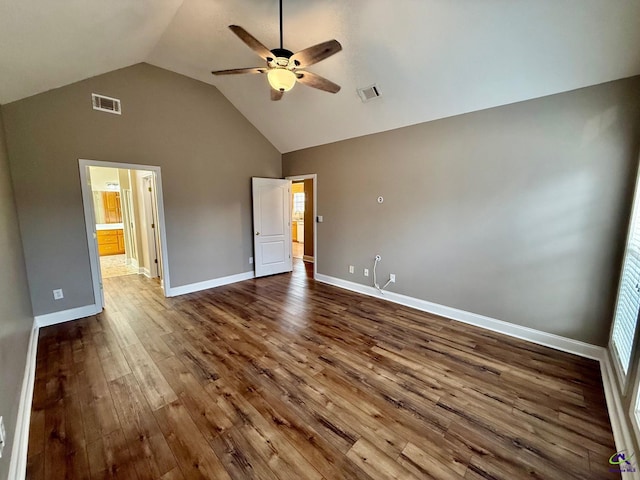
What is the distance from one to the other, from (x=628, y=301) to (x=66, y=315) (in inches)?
234

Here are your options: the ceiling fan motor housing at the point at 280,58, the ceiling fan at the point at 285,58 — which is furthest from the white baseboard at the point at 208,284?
the ceiling fan motor housing at the point at 280,58

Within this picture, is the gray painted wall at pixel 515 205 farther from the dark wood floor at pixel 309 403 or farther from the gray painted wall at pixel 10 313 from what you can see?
the gray painted wall at pixel 10 313

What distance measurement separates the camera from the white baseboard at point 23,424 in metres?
1.41

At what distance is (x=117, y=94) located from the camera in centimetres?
357

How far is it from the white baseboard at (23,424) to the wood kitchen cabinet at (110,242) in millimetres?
5750

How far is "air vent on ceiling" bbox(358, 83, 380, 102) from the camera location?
3277 mm

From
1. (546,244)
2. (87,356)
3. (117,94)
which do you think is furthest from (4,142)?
(546,244)

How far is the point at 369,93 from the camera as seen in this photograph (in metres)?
3.37

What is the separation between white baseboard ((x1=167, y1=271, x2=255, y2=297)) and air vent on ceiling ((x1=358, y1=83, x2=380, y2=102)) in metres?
3.75

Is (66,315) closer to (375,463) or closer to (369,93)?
(375,463)

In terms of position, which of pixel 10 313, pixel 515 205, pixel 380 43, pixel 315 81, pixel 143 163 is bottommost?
pixel 10 313

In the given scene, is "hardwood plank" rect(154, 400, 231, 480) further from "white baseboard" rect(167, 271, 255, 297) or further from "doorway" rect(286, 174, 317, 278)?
"doorway" rect(286, 174, 317, 278)

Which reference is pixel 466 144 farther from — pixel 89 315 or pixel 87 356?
pixel 89 315

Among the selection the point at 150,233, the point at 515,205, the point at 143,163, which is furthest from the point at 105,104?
the point at 515,205
